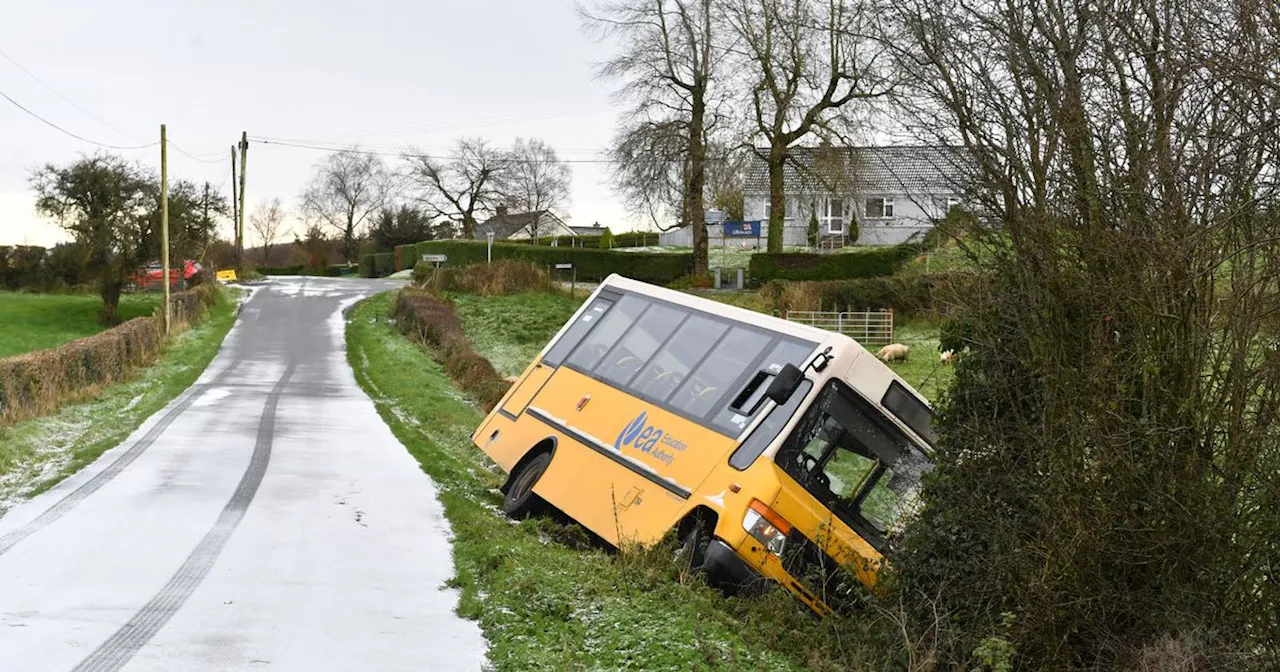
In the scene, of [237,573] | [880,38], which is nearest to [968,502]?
[880,38]

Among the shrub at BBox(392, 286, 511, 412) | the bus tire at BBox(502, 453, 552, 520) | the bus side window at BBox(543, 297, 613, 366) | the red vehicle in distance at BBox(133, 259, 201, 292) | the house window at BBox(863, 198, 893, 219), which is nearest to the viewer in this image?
the bus tire at BBox(502, 453, 552, 520)

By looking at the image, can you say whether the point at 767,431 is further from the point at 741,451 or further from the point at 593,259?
the point at 593,259

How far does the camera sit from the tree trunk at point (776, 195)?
56.2m

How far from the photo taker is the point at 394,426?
22.7 metres

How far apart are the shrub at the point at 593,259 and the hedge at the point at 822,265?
15.9 feet

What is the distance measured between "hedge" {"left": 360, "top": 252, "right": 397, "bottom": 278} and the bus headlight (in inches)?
3260

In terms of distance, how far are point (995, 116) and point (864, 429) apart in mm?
3369

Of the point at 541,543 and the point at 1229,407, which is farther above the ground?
the point at 1229,407

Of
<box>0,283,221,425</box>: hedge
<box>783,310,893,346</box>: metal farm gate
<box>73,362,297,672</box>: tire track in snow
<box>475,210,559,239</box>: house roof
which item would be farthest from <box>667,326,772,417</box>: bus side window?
<box>475,210,559,239</box>: house roof

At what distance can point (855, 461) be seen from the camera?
1165 cm

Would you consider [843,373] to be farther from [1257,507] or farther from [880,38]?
[1257,507]

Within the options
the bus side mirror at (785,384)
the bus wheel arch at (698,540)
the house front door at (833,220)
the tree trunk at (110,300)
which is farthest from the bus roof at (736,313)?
the house front door at (833,220)

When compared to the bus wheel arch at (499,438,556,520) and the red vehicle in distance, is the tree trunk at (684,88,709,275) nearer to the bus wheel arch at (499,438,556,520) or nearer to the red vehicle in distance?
the red vehicle in distance

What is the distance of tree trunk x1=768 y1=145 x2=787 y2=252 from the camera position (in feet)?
184
